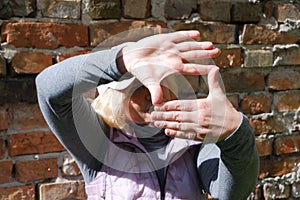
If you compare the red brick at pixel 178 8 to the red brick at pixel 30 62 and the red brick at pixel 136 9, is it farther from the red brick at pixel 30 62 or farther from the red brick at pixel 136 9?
the red brick at pixel 30 62

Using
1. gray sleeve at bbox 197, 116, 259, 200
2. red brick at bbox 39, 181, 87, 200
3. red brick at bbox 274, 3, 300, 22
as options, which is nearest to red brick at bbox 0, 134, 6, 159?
red brick at bbox 39, 181, 87, 200

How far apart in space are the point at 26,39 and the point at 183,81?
393 millimetres

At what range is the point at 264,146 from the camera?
141cm

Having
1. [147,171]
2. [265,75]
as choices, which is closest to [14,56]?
[147,171]

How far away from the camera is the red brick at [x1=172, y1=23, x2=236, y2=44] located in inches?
50.6

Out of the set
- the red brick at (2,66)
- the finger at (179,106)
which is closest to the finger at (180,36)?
the finger at (179,106)

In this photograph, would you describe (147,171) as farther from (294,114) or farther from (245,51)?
(294,114)

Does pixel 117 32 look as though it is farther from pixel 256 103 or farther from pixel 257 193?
pixel 257 193

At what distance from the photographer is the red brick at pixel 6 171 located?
1.14 m

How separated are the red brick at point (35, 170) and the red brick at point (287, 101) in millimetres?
662

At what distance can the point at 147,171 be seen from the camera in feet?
3.19

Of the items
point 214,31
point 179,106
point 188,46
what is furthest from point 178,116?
point 214,31

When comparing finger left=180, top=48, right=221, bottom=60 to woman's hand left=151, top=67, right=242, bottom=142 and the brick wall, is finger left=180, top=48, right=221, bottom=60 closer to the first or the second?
woman's hand left=151, top=67, right=242, bottom=142

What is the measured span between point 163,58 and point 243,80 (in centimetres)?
62
